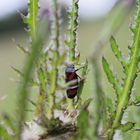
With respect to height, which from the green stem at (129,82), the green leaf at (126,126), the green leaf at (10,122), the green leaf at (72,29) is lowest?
the green leaf at (126,126)

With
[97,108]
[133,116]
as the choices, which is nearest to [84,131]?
[97,108]

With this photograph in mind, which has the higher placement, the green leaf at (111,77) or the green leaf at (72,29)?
the green leaf at (72,29)

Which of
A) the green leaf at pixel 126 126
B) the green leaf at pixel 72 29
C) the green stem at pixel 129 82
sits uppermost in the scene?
the green leaf at pixel 72 29

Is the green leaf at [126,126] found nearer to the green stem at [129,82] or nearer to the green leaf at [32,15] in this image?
the green stem at [129,82]

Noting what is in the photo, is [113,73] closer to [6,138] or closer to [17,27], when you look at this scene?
[6,138]

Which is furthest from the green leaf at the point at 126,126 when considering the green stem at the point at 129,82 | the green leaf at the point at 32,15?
the green leaf at the point at 32,15

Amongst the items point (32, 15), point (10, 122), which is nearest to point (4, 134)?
point (10, 122)

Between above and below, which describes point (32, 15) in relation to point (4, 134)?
above

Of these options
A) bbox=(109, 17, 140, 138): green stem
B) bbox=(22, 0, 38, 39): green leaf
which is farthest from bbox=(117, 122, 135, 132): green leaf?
bbox=(22, 0, 38, 39): green leaf

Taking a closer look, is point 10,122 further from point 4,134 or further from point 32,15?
point 32,15
